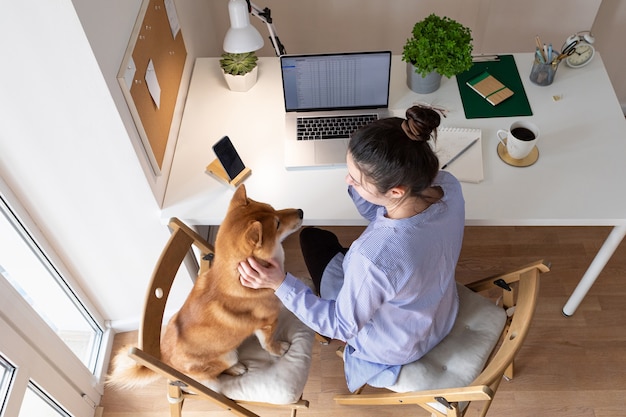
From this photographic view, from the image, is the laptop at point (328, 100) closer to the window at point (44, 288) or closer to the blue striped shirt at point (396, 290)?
the blue striped shirt at point (396, 290)

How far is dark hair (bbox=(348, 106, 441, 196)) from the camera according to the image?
3.70 feet

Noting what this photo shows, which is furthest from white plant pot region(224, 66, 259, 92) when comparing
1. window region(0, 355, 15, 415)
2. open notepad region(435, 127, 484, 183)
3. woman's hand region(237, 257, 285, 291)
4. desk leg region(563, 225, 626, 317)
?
desk leg region(563, 225, 626, 317)

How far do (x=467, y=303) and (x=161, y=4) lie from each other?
1339 millimetres

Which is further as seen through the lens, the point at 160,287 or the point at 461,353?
the point at 461,353

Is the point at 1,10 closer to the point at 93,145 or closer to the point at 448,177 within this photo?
the point at 93,145

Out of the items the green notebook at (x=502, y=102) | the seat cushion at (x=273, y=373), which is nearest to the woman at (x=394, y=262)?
the seat cushion at (x=273, y=373)

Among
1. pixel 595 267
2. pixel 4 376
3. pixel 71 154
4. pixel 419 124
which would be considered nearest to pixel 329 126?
pixel 419 124

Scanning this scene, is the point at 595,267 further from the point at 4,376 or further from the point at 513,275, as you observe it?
the point at 4,376

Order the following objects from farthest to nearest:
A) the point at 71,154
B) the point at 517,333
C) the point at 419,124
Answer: the point at 71,154, the point at 517,333, the point at 419,124

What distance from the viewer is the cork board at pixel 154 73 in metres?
1.39

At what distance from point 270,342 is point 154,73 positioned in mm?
887

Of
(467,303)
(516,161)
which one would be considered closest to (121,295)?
(467,303)

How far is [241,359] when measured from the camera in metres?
1.55

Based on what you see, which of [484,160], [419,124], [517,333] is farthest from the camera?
[484,160]
